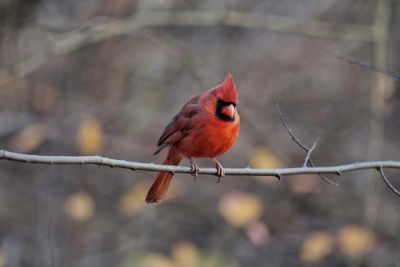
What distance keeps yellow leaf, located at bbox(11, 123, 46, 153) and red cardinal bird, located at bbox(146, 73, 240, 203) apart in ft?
6.39

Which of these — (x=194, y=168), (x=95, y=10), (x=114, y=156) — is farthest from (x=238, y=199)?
(x=194, y=168)

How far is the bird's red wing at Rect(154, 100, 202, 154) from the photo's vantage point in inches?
139

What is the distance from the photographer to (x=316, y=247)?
5.56m

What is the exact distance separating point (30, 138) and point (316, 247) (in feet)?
7.58

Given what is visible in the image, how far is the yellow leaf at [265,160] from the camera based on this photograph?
18.2 ft

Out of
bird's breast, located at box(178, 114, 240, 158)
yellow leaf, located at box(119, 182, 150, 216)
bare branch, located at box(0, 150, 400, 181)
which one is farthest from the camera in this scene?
yellow leaf, located at box(119, 182, 150, 216)

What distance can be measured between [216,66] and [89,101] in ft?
4.04

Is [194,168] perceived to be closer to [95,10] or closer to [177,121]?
[177,121]

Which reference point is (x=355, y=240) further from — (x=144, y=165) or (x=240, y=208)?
(x=144, y=165)

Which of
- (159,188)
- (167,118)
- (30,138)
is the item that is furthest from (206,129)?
(167,118)

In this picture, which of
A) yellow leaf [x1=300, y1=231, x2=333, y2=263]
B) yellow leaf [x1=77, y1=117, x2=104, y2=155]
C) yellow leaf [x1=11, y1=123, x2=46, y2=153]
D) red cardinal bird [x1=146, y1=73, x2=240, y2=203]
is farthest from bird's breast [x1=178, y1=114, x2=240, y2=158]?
yellow leaf [x1=300, y1=231, x2=333, y2=263]

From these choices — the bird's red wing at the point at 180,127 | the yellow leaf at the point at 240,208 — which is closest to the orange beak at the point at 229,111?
the bird's red wing at the point at 180,127

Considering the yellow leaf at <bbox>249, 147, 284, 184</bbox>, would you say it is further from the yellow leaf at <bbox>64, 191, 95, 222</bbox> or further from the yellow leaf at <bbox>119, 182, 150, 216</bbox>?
the yellow leaf at <bbox>64, 191, 95, 222</bbox>

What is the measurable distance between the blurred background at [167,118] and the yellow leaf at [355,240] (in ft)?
0.05
